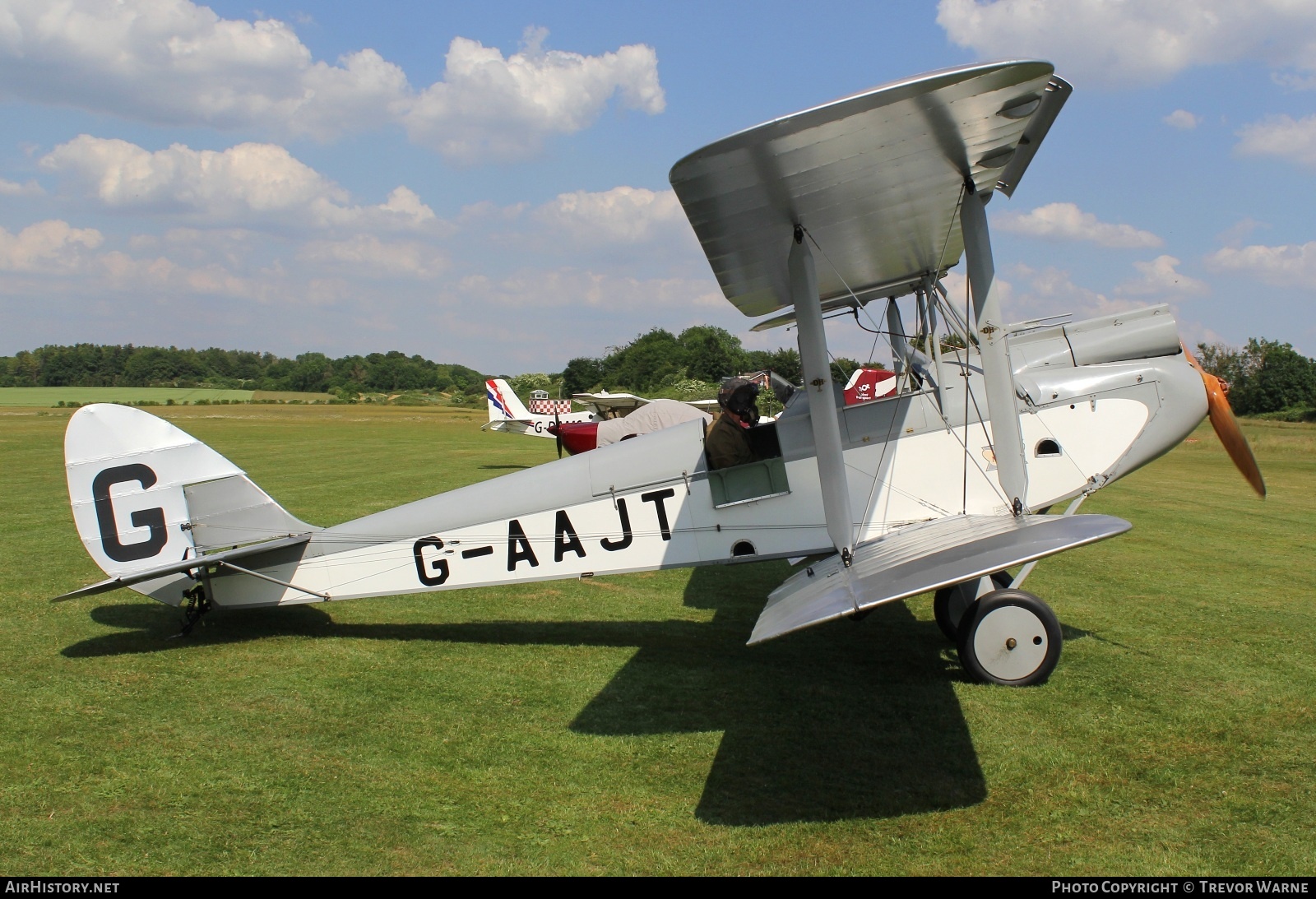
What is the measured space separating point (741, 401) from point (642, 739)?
2.31 metres

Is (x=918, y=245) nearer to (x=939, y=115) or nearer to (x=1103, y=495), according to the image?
(x=939, y=115)

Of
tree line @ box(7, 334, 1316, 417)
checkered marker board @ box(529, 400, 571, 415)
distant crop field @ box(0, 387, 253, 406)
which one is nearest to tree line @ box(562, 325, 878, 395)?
tree line @ box(7, 334, 1316, 417)

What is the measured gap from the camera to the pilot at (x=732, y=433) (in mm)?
5582

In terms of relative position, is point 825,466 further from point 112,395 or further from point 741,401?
point 112,395

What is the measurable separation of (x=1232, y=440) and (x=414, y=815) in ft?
18.4

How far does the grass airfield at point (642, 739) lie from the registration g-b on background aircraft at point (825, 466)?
529 millimetres

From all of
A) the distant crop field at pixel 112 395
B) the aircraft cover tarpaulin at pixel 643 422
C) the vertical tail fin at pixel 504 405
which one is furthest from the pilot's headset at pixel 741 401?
the distant crop field at pixel 112 395

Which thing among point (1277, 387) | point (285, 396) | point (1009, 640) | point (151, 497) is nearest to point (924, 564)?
point (1009, 640)

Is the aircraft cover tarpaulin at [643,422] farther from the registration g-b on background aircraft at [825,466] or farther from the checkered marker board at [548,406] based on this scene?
the checkered marker board at [548,406]

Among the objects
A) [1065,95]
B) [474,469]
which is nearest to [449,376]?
[474,469]

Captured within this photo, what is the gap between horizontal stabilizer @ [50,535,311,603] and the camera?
5.14 metres

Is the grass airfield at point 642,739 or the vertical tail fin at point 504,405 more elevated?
the vertical tail fin at point 504,405

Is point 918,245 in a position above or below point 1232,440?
above
